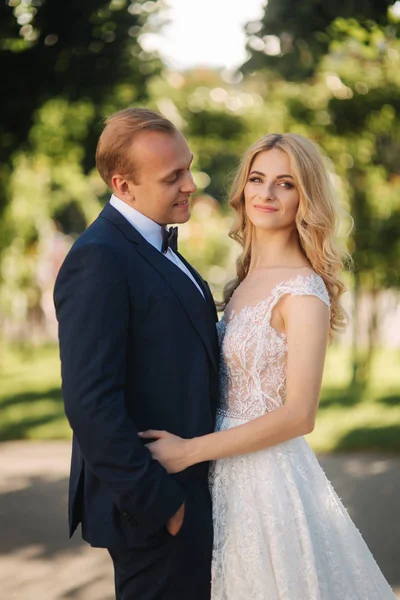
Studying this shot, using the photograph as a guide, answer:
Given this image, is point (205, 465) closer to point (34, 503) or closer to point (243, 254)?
point (243, 254)

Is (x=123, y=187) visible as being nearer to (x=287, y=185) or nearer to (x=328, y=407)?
(x=287, y=185)

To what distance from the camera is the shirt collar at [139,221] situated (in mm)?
2480

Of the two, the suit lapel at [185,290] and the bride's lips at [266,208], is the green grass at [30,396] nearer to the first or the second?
the bride's lips at [266,208]

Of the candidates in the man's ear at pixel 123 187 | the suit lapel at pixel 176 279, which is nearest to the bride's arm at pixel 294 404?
the suit lapel at pixel 176 279

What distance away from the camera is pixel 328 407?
26.1 ft

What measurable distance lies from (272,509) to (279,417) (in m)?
0.33

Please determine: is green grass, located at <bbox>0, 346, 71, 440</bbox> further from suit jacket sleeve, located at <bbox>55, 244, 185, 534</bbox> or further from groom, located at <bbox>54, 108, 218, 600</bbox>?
suit jacket sleeve, located at <bbox>55, 244, 185, 534</bbox>

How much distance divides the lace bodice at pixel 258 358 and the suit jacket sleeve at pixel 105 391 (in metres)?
0.56

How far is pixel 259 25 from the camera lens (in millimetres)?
4906

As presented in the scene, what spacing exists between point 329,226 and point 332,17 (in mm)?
2091

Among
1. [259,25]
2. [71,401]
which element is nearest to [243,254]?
[71,401]

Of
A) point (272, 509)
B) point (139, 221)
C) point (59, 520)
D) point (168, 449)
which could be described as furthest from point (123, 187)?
point (59, 520)

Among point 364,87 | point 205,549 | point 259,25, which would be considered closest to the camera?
point 205,549

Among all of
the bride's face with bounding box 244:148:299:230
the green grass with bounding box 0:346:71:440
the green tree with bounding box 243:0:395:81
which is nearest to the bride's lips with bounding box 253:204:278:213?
the bride's face with bounding box 244:148:299:230
